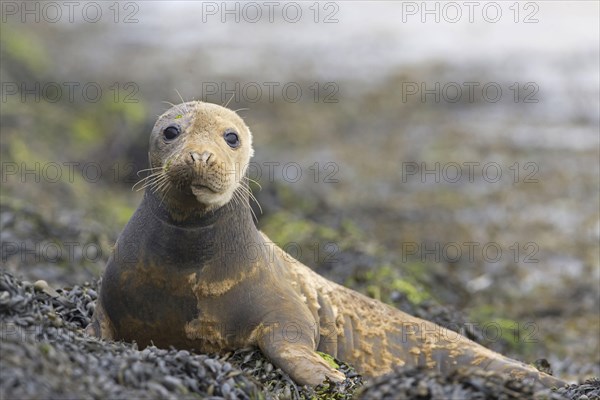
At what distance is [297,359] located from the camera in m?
5.72

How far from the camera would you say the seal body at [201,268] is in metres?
5.78

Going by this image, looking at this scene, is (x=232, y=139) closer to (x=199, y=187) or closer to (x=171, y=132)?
(x=171, y=132)

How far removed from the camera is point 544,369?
769 centimetres

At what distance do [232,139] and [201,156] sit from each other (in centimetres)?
62

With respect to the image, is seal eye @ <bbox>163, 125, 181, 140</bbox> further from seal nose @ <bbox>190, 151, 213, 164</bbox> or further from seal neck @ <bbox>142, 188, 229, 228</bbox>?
seal nose @ <bbox>190, 151, 213, 164</bbox>

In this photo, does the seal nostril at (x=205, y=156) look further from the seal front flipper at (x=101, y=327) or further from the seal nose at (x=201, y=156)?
the seal front flipper at (x=101, y=327)

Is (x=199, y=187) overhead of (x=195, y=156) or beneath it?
beneath

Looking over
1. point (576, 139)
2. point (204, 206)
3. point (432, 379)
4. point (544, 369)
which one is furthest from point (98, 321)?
point (576, 139)

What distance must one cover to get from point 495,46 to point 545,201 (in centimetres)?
1265

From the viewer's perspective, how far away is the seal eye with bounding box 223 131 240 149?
6210 mm

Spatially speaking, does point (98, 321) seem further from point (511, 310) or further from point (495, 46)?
point (495, 46)

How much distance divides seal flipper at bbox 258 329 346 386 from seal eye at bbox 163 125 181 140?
4.40 ft

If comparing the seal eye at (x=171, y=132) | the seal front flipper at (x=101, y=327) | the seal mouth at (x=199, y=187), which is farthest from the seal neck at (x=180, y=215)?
the seal front flipper at (x=101, y=327)

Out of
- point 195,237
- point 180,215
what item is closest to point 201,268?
point 195,237
